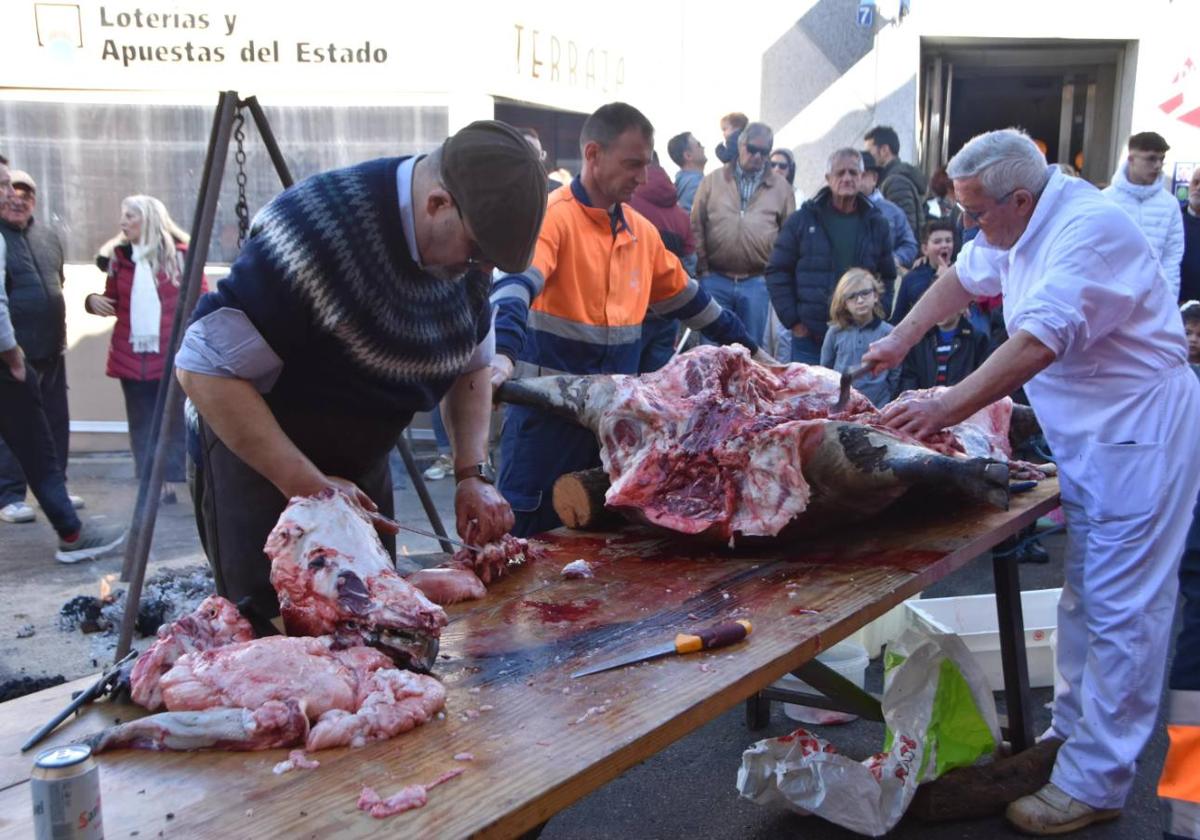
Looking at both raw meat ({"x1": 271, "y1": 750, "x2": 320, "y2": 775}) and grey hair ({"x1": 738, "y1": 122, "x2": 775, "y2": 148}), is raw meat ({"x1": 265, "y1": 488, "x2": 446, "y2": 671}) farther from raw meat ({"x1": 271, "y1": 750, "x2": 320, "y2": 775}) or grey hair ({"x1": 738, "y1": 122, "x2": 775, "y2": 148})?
grey hair ({"x1": 738, "y1": 122, "x2": 775, "y2": 148})

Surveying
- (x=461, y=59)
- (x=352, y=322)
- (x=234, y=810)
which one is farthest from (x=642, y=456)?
(x=461, y=59)

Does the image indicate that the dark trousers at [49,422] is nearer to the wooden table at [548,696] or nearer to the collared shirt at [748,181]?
the collared shirt at [748,181]

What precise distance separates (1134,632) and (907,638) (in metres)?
0.71

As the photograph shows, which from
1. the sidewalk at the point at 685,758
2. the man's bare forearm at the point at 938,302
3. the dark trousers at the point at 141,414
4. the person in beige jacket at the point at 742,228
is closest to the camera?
the sidewalk at the point at 685,758

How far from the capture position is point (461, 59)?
9336mm

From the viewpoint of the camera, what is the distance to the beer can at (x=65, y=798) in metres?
1.45

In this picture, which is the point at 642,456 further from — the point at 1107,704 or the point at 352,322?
the point at 1107,704

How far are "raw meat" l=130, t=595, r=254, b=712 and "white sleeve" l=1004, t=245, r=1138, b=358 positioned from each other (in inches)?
95.6

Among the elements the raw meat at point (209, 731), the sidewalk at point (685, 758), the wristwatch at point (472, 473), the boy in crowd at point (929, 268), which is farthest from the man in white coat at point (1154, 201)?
the raw meat at point (209, 731)

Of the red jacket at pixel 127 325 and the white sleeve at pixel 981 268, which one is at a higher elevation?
the white sleeve at pixel 981 268

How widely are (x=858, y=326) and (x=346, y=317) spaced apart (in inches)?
188

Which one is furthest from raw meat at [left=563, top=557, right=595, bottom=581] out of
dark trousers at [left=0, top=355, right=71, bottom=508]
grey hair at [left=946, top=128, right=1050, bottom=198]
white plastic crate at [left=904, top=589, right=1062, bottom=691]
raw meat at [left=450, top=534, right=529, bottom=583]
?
dark trousers at [left=0, top=355, right=71, bottom=508]

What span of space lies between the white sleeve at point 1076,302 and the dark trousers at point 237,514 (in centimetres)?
207

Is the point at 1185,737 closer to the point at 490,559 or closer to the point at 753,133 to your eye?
the point at 490,559
